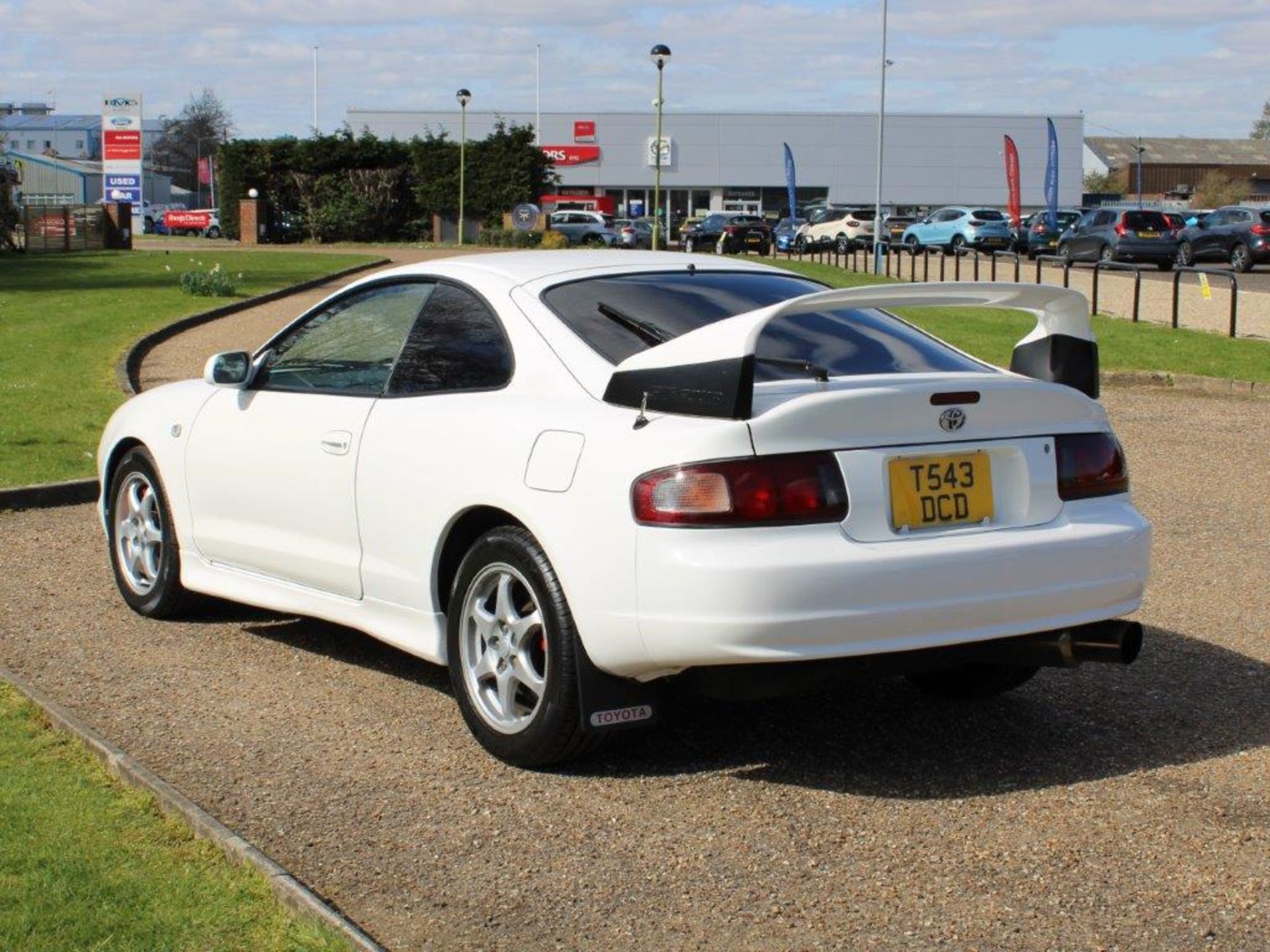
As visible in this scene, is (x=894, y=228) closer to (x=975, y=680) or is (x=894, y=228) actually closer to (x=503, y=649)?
(x=975, y=680)

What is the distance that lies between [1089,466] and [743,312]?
117cm

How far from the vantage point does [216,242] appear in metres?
59.7

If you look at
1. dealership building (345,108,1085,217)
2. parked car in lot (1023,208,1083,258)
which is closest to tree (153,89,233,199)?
dealership building (345,108,1085,217)

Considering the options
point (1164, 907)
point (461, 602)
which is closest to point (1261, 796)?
point (1164, 907)

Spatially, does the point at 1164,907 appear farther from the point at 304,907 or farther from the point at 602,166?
the point at 602,166

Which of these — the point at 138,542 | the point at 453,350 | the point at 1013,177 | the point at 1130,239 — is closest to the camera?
the point at 453,350

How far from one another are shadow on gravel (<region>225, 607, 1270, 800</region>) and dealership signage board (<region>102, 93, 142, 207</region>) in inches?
3121

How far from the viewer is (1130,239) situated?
140ft

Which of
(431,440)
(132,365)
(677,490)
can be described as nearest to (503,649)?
(431,440)

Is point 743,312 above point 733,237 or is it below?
below

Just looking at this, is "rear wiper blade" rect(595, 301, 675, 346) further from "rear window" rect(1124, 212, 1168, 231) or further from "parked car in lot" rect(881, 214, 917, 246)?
"parked car in lot" rect(881, 214, 917, 246)

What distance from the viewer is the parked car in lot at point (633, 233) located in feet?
187

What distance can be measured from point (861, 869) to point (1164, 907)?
72 centimetres

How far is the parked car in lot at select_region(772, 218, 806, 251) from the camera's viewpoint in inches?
2254
